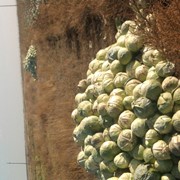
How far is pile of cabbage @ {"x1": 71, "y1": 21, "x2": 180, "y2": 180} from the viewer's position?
158 inches

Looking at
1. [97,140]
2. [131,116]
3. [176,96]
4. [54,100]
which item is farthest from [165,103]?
[54,100]

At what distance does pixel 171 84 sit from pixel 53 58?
18.4 feet

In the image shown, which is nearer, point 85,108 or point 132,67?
point 132,67

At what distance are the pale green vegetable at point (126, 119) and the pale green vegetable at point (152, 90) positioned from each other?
24cm

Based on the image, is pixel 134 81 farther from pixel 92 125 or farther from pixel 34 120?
pixel 34 120

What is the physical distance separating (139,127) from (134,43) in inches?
29.1

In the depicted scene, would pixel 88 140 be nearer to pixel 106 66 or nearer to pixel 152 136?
pixel 106 66

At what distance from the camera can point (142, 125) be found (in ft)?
13.5

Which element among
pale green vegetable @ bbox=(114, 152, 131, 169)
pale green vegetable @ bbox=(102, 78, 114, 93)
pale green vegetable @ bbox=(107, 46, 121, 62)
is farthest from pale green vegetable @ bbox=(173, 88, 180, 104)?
pale green vegetable @ bbox=(107, 46, 121, 62)

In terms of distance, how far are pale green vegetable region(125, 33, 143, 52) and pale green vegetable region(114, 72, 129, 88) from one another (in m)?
0.21

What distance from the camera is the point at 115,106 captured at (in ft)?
14.3

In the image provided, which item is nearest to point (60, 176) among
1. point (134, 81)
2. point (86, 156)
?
point (86, 156)

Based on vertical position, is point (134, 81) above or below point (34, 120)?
above

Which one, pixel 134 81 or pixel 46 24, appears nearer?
pixel 134 81
